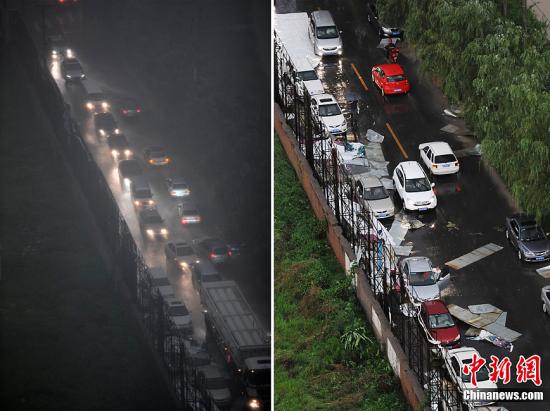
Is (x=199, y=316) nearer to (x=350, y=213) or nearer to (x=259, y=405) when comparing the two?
(x=259, y=405)

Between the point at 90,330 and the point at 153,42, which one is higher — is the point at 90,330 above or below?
below

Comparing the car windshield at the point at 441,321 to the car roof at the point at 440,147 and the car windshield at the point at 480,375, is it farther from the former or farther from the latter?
the car roof at the point at 440,147

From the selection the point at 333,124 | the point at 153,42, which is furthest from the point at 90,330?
the point at 333,124

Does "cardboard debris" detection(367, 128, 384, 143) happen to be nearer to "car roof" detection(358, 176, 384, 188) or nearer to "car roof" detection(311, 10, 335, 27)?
"car roof" detection(358, 176, 384, 188)

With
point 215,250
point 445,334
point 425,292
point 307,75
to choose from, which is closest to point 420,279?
point 425,292

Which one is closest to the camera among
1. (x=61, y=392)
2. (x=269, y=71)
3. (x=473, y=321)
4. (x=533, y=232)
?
(x=61, y=392)

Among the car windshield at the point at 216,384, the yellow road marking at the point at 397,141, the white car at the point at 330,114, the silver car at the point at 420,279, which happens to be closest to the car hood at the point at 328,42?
the white car at the point at 330,114

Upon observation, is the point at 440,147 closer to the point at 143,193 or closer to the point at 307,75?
the point at 307,75

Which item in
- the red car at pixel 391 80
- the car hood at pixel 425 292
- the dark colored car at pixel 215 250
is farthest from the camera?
the red car at pixel 391 80
